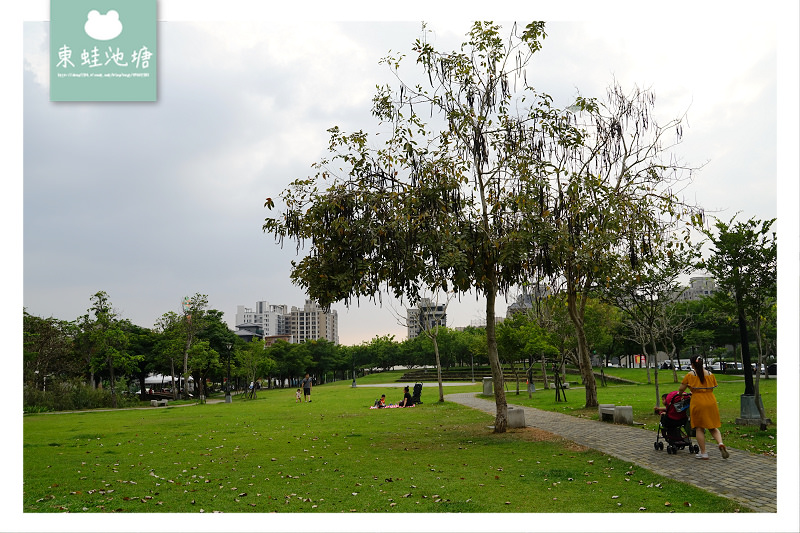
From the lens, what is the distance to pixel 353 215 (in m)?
11.8

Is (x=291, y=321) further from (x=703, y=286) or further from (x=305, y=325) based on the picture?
(x=703, y=286)

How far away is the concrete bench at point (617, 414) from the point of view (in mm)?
15023

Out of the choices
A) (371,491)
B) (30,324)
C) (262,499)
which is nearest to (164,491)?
(262,499)

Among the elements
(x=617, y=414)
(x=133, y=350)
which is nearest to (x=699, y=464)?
(x=617, y=414)

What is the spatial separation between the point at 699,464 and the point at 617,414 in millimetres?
6624

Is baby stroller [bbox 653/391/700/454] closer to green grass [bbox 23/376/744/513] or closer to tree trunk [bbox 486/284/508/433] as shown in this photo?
green grass [bbox 23/376/744/513]

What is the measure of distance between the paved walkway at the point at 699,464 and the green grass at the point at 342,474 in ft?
1.13

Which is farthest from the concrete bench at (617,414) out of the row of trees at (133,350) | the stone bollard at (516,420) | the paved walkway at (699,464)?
the row of trees at (133,350)

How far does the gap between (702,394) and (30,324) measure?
3616 centimetres

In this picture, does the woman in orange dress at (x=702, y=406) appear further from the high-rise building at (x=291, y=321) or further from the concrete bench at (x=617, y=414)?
the high-rise building at (x=291, y=321)

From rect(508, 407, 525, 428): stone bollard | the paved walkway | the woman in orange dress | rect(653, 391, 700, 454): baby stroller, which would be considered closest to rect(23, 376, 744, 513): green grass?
the paved walkway

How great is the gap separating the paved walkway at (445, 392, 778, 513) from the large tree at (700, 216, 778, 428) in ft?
10.3

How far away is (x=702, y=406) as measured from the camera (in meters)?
9.30

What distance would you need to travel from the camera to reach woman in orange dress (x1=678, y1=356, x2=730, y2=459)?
9.19 metres
